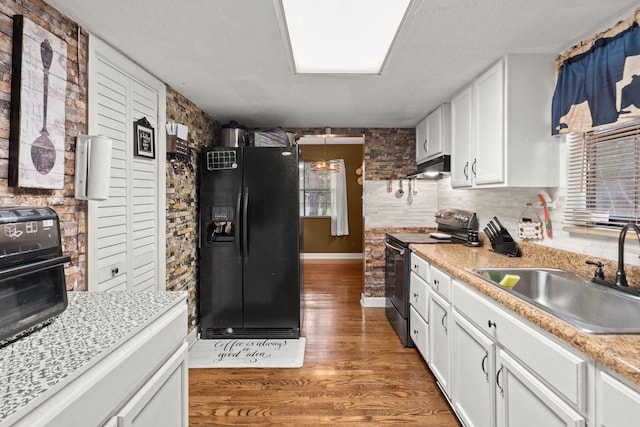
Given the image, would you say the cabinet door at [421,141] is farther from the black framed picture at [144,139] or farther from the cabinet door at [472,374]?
the black framed picture at [144,139]

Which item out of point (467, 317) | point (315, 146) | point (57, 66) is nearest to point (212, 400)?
point (467, 317)

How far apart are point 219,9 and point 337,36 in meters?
0.71

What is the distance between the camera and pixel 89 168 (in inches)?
61.6

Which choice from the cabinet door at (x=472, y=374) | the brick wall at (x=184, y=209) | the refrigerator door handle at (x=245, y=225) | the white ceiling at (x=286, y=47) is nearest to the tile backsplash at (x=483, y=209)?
the cabinet door at (x=472, y=374)

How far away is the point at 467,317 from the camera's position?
5.61ft

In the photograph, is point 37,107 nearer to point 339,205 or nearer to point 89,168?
point 89,168

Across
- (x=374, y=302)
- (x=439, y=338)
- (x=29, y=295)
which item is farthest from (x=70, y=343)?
(x=374, y=302)

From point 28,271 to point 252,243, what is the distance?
2035 mm

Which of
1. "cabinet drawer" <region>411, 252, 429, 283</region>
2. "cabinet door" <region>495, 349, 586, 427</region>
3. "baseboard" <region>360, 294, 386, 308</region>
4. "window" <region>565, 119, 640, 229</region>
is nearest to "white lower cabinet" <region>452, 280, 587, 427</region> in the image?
"cabinet door" <region>495, 349, 586, 427</region>

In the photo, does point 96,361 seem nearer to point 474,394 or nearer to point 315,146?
point 474,394

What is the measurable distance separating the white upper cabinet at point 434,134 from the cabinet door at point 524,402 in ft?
6.86

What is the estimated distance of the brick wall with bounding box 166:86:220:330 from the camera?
8.30 ft

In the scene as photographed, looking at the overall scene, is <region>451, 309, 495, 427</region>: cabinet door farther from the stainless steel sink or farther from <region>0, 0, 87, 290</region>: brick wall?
<region>0, 0, 87, 290</region>: brick wall

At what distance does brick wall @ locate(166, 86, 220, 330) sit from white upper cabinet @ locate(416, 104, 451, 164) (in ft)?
7.69
